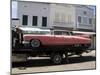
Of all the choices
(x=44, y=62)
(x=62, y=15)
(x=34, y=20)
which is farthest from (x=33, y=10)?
(x=44, y=62)

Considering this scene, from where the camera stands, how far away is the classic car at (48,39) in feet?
12.2

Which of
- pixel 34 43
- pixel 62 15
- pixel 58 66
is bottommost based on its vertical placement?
pixel 58 66

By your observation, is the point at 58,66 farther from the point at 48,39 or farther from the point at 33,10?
the point at 33,10

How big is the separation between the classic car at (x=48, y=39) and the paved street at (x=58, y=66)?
0.23 meters

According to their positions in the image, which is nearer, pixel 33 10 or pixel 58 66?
pixel 33 10

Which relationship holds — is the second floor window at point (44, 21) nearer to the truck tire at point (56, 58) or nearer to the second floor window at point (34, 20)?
the second floor window at point (34, 20)

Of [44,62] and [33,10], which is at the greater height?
[33,10]

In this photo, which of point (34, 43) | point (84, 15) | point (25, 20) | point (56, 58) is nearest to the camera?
point (25, 20)

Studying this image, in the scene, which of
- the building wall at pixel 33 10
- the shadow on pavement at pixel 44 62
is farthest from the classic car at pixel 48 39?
the shadow on pavement at pixel 44 62

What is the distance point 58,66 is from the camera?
391cm

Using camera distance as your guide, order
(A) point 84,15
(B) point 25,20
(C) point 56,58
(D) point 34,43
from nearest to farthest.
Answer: (B) point 25,20
(D) point 34,43
(C) point 56,58
(A) point 84,15

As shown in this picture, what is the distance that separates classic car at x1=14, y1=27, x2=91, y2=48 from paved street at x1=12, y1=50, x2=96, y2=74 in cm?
23

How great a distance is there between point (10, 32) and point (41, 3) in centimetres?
72

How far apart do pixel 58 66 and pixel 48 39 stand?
0.49 meters
